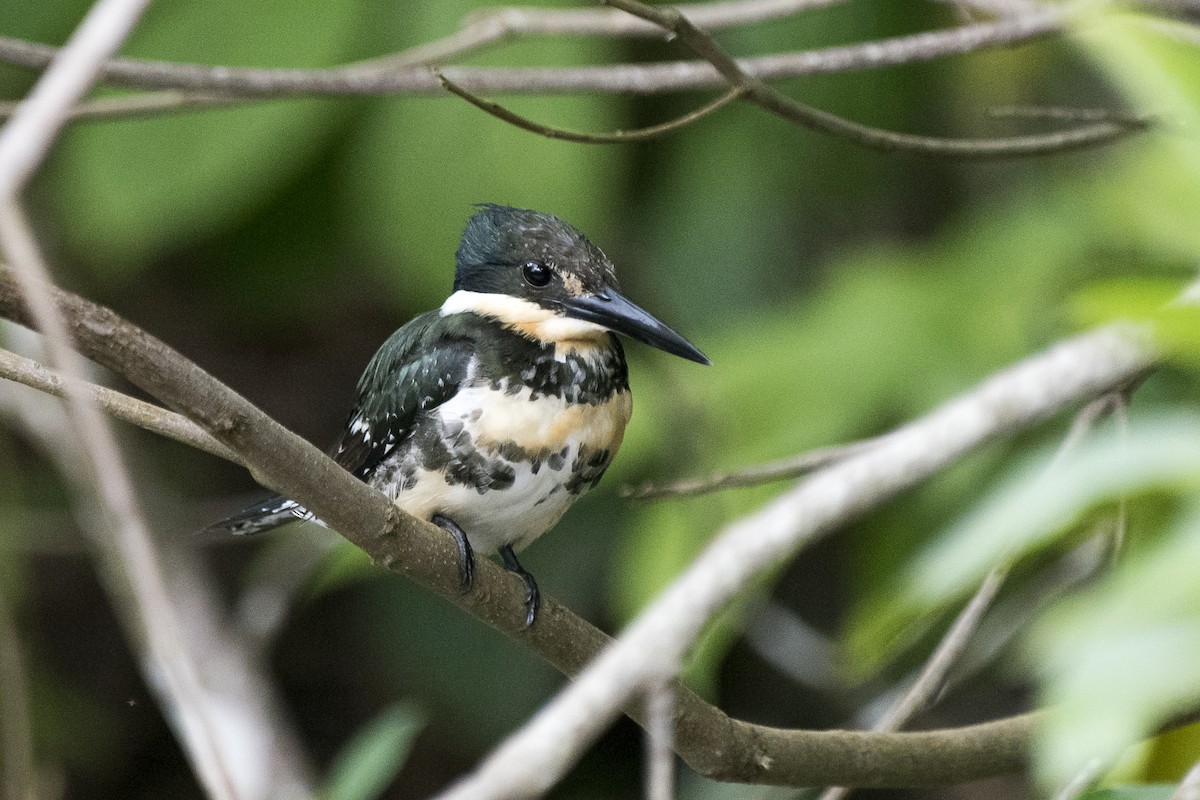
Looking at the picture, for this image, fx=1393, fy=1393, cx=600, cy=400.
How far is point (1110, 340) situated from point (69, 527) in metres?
2.68

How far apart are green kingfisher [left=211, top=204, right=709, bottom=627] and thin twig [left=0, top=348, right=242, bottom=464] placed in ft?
1.35

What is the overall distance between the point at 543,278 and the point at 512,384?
0.12 m

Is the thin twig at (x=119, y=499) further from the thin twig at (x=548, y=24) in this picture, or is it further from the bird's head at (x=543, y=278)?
the thin twig at (x=548, y=24)

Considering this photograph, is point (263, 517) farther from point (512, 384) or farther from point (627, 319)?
point (627, 319)

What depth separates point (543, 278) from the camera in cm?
154

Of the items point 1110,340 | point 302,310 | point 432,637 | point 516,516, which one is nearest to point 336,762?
point 432,637

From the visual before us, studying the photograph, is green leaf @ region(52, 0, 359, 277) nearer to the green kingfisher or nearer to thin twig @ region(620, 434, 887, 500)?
the green kingfisher

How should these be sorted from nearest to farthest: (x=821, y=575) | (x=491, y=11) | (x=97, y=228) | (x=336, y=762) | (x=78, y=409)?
(x=78, y=409) → (x=491, y=11) → (x=97, y=228) → (x=821, y=575) → (x=336, y=762)

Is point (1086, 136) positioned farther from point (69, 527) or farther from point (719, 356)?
point (69, 527)

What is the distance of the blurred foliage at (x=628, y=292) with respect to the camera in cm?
195

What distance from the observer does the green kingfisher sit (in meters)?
1.54

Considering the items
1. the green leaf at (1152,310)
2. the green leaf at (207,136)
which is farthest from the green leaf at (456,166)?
the green leaf at (1152,310)

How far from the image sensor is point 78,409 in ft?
2.11

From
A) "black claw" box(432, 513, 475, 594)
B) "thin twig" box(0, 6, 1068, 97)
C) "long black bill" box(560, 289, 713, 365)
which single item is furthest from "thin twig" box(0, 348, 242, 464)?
"thin twig" box(0, 6, 1068, 97)
